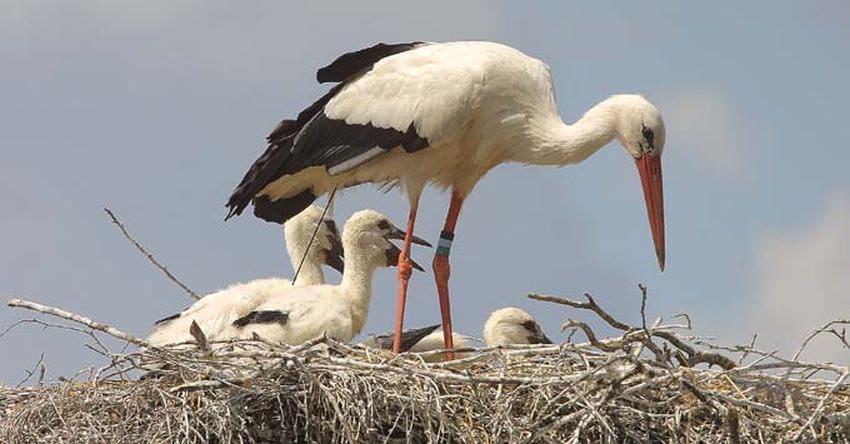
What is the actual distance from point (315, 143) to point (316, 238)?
1.21 m

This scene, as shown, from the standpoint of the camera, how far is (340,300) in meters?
9.96

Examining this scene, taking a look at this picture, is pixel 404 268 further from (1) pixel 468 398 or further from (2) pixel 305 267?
(1) pixel 468 398

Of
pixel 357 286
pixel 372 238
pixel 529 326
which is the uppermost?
pixel 372 238

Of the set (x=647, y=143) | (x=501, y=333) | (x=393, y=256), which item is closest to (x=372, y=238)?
(x=393, y=256)

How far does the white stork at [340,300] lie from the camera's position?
963 centimetres

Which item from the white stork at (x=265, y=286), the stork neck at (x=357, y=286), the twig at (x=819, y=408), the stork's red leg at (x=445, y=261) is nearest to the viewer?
the twig at (x=819, y=408)

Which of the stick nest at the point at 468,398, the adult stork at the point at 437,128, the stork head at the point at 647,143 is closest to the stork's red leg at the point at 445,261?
the adult stork at the point at 437,128

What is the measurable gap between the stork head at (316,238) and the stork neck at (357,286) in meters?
Result: 0.68

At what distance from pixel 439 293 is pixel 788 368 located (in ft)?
8.95

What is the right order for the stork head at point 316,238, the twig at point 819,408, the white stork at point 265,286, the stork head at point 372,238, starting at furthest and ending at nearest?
the stork head at point 316,238, the stork head at point 372,238, the white stork at point 265,286, the twig at point 819,408

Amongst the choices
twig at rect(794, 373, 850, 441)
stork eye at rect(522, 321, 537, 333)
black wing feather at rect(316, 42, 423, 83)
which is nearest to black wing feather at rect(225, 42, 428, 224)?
black wing feather at rect(316, 42, 423, 83)

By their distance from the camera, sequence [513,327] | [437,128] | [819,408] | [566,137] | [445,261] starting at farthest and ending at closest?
[513,327] < [445,261] < [566,137] < [437,128] < [819,408]

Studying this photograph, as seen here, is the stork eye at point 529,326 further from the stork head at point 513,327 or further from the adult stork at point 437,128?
the adult stork at point 437,128

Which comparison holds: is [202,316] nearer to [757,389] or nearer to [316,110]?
[316,110]
